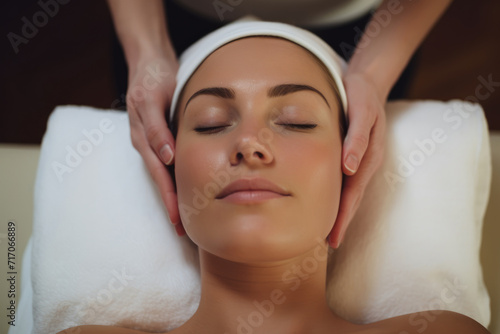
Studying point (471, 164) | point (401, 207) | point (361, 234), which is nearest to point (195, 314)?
point (361, 234)

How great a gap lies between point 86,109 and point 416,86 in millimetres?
1642

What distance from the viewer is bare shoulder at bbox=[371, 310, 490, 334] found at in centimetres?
101

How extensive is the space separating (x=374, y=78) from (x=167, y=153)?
61 centimetres

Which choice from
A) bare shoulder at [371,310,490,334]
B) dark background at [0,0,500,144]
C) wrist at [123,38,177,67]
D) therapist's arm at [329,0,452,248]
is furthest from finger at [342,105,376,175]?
dark background at [0,0,500,144]

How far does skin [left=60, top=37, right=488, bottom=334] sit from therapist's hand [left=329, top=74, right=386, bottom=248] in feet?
0.12

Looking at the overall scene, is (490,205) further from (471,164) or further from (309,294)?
(309,294)

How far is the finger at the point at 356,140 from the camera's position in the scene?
105cm

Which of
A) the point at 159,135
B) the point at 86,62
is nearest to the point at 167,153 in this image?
the point at 159,135

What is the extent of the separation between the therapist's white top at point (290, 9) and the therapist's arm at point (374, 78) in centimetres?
12

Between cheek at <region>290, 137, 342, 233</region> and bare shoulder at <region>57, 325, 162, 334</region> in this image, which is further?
bare shoulder at <region>57, 325, 162, 334</region>

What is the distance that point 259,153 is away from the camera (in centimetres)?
92

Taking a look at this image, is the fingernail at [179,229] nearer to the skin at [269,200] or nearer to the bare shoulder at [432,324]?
the skin at [269,200]

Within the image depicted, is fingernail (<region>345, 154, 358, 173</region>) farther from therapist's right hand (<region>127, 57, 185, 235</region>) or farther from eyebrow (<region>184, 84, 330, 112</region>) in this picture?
therapist's right hand (<region>127, 57, 185, 235</region>)

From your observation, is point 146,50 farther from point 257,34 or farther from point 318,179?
point 318,179
